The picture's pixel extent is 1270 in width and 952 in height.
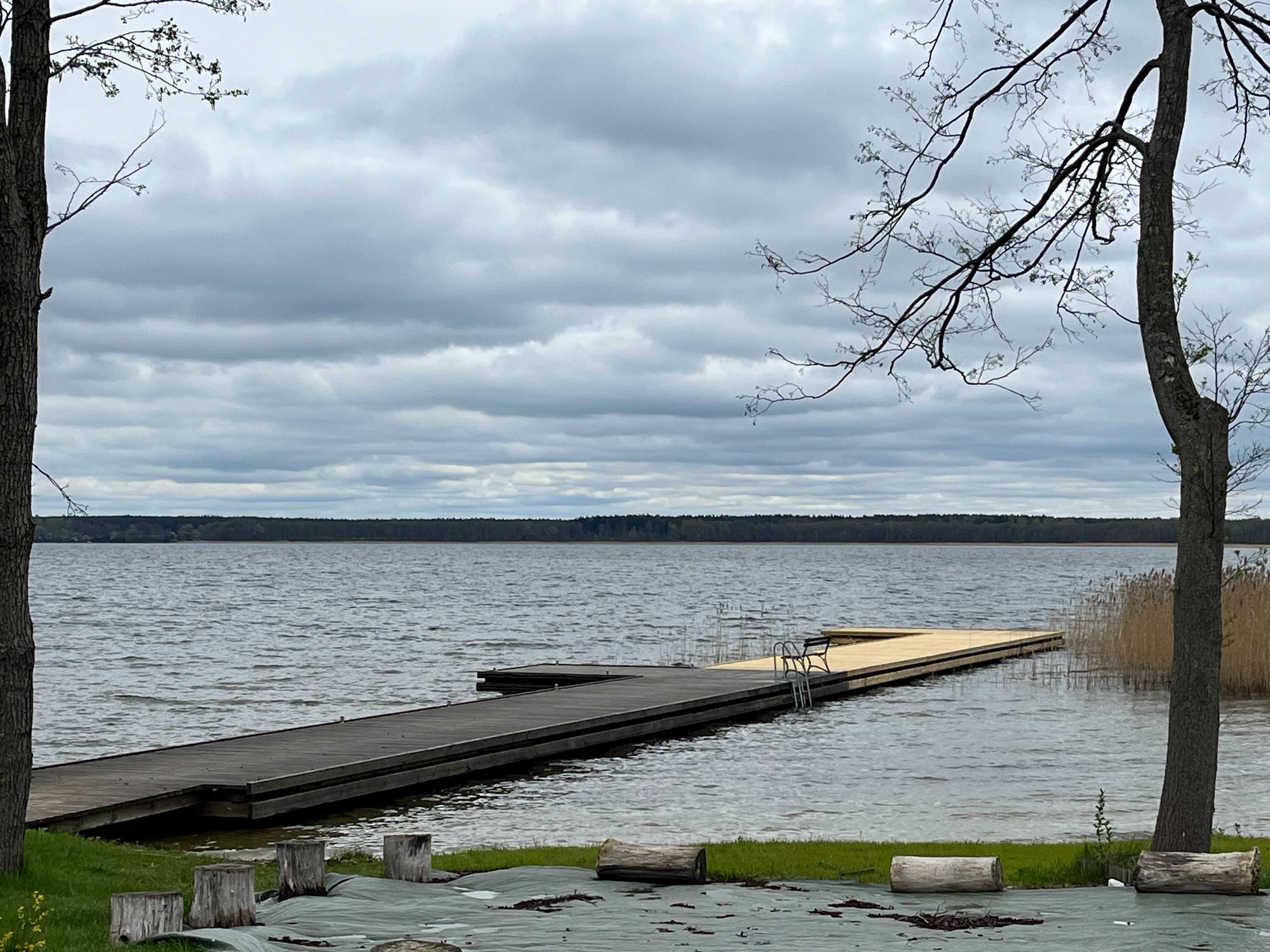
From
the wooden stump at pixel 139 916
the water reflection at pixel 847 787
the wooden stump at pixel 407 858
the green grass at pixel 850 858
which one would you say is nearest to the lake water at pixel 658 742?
the water reflection at pixel 847 787

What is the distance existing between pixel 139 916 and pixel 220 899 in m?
0.50

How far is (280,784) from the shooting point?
12.0m

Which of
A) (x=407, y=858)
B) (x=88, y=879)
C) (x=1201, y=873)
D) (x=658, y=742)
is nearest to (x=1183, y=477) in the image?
(x=1201, y=873)

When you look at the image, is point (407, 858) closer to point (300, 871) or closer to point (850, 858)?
point (300, 871)

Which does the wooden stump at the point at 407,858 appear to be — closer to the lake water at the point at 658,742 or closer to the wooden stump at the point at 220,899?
the wooden stump at the point at 220,899

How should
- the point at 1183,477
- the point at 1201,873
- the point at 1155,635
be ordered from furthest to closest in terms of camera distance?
1. the point at 1155,635
2. the point at 1183,477
3. the point at 1201,873

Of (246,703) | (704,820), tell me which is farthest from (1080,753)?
(246,703)

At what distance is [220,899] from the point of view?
6.31 metres

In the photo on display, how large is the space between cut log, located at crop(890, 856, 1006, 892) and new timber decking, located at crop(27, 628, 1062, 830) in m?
6.34

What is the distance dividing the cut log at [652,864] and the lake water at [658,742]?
401cm

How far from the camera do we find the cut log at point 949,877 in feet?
23.5

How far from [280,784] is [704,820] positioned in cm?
375

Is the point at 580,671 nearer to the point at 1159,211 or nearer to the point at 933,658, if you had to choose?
the point at 933,658

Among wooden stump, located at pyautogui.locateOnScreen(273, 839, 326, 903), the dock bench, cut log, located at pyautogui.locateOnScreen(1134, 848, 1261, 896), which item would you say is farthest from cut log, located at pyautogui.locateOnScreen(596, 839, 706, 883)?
the dock bench
